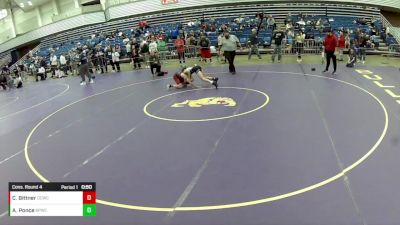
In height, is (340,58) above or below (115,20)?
below

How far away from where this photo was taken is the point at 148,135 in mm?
9625

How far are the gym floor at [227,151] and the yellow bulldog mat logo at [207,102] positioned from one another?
0.23 ft

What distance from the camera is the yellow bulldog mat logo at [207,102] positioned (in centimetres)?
1198

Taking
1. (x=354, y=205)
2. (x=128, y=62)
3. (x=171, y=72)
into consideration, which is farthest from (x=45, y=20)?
(x=354, y=205)

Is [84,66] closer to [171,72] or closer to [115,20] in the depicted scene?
[171,72]

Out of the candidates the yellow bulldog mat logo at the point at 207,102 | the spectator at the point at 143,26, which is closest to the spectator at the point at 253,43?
the yellow bulldog mat logo at the point at 207,102

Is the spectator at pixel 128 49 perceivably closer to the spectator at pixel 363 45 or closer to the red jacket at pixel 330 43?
the red jacket at pixel 330 43

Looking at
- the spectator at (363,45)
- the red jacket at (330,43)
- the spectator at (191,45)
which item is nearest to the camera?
the red jacket at (330,43)

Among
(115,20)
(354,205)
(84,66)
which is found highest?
(115,20)

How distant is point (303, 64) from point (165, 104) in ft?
27.8

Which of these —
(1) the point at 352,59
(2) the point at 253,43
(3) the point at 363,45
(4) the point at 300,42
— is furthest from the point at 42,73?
(3) the point at 363,45
